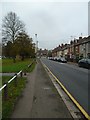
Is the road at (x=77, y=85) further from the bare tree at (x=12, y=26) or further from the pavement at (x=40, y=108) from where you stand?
the bare tree at (x=12, y=26)

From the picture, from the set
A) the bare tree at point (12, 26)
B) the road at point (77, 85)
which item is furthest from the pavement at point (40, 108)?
the bare tree at point (12, 26)

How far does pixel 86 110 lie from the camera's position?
26.6 feet

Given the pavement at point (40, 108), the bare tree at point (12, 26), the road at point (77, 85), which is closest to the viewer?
the pavement at point (40, 108)

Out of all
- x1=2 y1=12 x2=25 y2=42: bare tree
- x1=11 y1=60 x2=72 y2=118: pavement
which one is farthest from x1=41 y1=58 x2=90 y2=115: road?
x1=2 y1=12 x2=25 y2=42: bare tree

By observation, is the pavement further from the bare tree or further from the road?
the bare tree

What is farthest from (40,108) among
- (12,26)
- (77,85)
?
(12,26)

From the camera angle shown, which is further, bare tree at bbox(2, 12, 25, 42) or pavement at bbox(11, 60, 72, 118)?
bare tree at bbox(2, 12, 25, 42)

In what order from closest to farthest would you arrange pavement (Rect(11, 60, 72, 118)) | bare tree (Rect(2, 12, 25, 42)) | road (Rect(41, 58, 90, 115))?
1. pavement (Rect(11, 60, 72, 118))
2. road (Rect(41, 58, 90, 115))
3. bare tree (Rect(2, 12, 25, 42))

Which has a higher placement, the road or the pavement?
the pavement

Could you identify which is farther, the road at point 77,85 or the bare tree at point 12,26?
the bare tree at point 12,26

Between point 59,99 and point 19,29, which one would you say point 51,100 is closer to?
point 59,99

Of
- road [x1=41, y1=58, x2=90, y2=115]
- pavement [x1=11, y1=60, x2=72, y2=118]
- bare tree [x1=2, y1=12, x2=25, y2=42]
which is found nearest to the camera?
pavement [x1=11, y1=60, x2=72, y2=118]

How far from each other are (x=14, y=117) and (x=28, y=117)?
1.26 feet

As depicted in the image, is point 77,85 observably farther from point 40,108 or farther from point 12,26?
point 12,26
